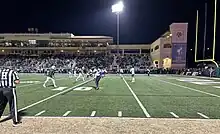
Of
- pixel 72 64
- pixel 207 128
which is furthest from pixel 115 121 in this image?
pixel 72 64

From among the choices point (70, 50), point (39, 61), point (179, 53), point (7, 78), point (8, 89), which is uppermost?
point (70, 50)

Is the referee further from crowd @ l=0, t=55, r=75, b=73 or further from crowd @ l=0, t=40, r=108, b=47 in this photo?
crowd @ l=0, t=40, r=108, b=47

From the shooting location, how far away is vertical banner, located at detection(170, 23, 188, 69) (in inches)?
2395

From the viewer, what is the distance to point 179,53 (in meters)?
60.8

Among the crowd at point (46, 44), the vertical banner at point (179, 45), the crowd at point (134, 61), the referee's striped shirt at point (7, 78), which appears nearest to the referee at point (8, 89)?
the referee's striped shirt at point (7, 78)

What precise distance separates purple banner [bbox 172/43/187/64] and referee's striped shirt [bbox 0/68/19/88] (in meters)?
55.7

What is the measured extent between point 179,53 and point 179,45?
5.56ft

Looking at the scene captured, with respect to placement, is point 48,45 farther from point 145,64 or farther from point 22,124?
point 22,124

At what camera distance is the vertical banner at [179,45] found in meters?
60.8

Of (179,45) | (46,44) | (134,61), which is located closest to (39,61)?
(46,44)

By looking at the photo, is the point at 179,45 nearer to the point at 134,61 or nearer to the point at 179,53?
the point at 179,53

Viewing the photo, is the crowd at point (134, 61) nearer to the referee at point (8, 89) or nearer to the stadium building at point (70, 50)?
the stadium building at point (70, 50)

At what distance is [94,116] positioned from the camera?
8672 millimetres

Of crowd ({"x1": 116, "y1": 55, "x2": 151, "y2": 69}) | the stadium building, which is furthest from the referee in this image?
the stadium building
